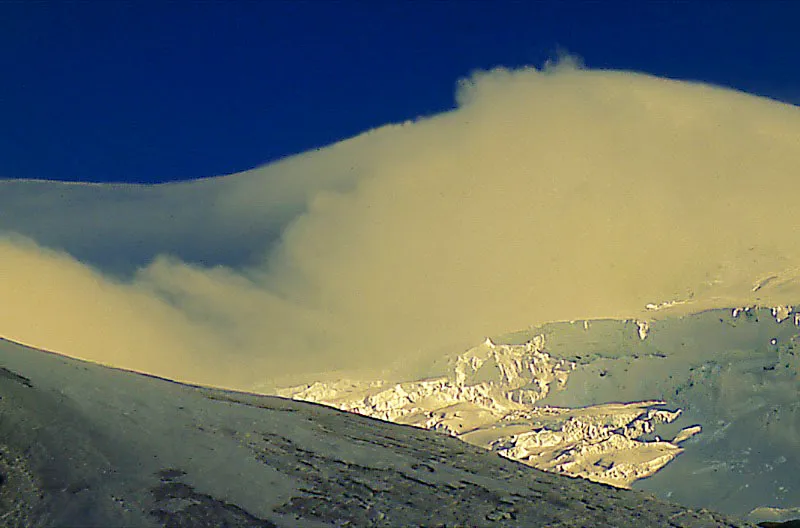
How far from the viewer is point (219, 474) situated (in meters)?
14.3

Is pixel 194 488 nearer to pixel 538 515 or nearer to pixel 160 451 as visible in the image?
pixel 160 451

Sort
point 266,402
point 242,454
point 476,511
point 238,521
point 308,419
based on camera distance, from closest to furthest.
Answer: point 238,521 < point 476,511 < point 242,454 < point 308,419 < point 266,402

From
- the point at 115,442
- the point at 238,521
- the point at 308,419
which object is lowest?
the point at 238,521

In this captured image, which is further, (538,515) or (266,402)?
(266,402)

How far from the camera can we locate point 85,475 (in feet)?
43.5

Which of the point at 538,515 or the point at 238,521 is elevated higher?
the point at 538,515

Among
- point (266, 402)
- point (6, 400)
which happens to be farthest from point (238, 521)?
point (266, 402)

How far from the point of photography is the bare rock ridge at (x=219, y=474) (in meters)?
12.8

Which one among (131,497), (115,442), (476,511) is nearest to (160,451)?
(115,442)

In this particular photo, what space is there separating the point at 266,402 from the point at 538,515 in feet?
42.1

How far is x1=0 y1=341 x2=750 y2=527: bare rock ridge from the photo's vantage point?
12.8 metres

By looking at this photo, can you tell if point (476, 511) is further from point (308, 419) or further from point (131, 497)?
point (308, 419)

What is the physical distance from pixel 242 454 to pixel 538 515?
21.6ft

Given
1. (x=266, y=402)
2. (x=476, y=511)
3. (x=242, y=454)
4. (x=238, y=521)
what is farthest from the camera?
(x=266, y=402)
